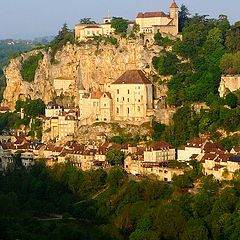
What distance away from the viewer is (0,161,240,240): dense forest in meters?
47.5

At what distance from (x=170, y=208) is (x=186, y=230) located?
208 centimetres

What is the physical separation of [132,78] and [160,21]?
8319 mm

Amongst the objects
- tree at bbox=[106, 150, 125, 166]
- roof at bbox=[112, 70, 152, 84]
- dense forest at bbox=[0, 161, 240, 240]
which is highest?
roof at bbox=[112, 70, 152, 84]

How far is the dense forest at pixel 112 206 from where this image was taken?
47.5m

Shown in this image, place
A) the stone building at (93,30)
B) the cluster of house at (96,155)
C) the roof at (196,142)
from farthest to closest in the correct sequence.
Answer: the stone building at (93,30)
the roof at (196,142)
the cluster of house at (96,155)

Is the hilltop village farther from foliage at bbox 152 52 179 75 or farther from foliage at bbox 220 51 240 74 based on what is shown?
foliage at bbox 220 51 240 74

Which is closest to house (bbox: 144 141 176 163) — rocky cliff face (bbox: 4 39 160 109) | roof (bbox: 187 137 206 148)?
roof (bbox: 187 137 206 148)

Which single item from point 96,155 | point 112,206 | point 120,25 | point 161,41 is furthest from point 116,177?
point 120,25

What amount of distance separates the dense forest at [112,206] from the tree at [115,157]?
1.88m

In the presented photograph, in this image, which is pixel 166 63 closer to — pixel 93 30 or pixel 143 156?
pixel 93 30

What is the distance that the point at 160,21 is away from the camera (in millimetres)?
71625

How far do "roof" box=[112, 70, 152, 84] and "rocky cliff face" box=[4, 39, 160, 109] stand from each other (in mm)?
2436

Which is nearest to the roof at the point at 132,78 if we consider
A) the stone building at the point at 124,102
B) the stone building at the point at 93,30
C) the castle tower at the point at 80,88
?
the stone building at the point at 124,102

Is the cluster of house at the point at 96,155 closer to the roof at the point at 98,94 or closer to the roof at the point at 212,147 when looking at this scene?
the roof at the point at 212,147
